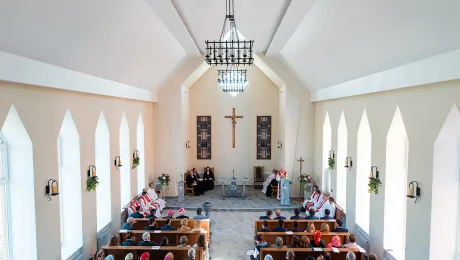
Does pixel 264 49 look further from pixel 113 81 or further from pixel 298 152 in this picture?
pixel 113 81

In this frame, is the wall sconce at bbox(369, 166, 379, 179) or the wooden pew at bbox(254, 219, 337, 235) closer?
the wall sconce at bbox(369, 166, 379, 179)

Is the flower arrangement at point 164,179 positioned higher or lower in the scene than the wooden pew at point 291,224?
higher

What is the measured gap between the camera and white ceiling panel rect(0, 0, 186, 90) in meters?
5.38

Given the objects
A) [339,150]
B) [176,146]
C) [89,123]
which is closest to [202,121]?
[176,146]

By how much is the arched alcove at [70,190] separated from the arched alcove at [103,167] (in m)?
1.72

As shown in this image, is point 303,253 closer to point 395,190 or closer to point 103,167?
point 395,190

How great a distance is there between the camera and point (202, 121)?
18.3 metres

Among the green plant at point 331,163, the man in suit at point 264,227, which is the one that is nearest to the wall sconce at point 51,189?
the man in suit at point 264,227

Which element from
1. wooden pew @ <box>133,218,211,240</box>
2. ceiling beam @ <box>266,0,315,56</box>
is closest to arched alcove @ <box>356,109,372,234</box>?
ceiling beam @ <box>266,0,315,56</box>

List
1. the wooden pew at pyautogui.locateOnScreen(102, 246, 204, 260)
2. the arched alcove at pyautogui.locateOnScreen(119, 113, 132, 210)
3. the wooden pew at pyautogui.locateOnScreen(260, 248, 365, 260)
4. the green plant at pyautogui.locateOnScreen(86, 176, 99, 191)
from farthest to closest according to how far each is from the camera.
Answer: the arched alcove at pyautogui.locateOnScreen(119, 113, 132, 210) → the green plant at pyautogui.locateOnScreen(86, 176, 99, 191) → the wooden pew at pyautogui.locateOnScreen(102, 246, 204, 260) → the wooden pew at pyautogui.locateOnScreen(260, 248, 365, 260)

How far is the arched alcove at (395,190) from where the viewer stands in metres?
8.68

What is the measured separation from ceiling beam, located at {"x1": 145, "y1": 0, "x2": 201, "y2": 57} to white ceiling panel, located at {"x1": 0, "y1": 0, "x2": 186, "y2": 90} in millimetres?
151

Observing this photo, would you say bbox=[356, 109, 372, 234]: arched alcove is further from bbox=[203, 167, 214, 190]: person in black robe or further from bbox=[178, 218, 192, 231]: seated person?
bbox=[203, 167, 214, 190]: person in black robe

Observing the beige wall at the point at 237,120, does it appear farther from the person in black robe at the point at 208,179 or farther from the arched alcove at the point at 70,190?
the arched alcove at the point at 70,190
